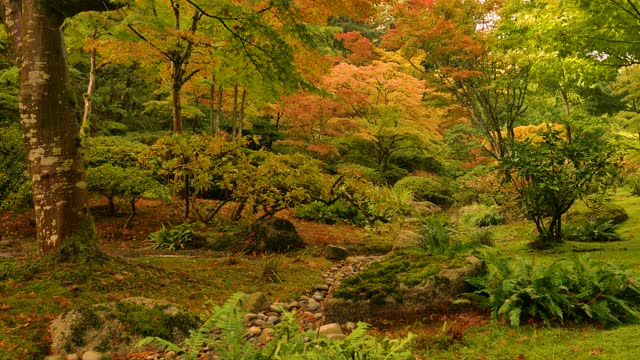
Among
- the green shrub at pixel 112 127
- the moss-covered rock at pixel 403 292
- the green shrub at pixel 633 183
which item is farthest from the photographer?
the green shrub at pixel 112 127

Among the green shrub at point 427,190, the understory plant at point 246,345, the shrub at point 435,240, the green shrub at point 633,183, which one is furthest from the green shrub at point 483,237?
the green shrub at point 633,183

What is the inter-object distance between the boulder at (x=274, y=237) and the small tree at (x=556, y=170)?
3.49 m

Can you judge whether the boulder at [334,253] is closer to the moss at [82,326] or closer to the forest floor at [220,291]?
the forest floor at [220,291]

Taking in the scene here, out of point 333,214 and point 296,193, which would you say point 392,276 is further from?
point 333,214

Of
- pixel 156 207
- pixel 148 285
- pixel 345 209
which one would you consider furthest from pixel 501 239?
pixel 156 207

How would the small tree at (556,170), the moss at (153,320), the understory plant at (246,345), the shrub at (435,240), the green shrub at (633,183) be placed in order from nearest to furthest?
the understory plant at (246,345)
the moss at (153,320)
the shrub at (435,240)
the small tree at (556,170)
the green shrub at (633,183)

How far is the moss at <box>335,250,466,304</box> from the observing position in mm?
3996

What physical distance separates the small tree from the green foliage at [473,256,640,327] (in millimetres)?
2688

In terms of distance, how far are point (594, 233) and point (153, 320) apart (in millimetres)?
6857

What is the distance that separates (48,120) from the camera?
4.05m

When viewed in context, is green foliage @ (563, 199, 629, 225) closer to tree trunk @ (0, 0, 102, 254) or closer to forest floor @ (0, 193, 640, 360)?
forest floor @ (0, 193, 640, 360)

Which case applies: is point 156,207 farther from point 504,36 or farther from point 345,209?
point 504,36

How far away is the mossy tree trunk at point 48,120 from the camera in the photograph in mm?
4020

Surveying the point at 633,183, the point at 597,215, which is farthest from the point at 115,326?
the point at 633,183
